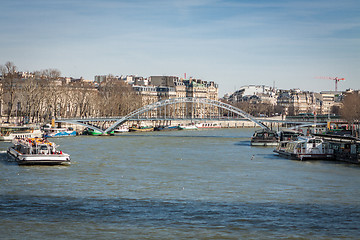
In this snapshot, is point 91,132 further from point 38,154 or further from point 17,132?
point 38,154

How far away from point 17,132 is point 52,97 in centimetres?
1407

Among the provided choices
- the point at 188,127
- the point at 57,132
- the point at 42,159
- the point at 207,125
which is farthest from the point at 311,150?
the point at 207,125

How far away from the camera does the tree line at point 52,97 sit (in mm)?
53156

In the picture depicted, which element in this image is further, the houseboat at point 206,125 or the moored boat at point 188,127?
the houseboat at point 206,125

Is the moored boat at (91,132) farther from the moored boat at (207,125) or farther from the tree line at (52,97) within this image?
the moored boat at (207,125)

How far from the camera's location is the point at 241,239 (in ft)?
44.9

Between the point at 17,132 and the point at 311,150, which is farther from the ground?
the point at 17,132

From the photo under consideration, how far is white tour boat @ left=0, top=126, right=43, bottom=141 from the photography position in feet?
138

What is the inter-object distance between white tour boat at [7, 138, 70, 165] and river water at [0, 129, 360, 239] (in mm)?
457

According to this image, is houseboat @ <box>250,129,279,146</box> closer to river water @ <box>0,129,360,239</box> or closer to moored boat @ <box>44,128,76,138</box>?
river water @ <box>0,129,360,239</box>

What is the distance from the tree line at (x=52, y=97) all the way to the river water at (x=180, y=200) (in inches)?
1055

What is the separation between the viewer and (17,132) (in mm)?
44188

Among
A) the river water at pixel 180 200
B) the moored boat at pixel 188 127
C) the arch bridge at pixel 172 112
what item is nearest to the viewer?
the river water at pixel 180 200

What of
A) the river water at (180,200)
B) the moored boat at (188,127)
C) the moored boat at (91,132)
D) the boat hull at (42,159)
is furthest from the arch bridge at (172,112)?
the boat hull at (42,159)
